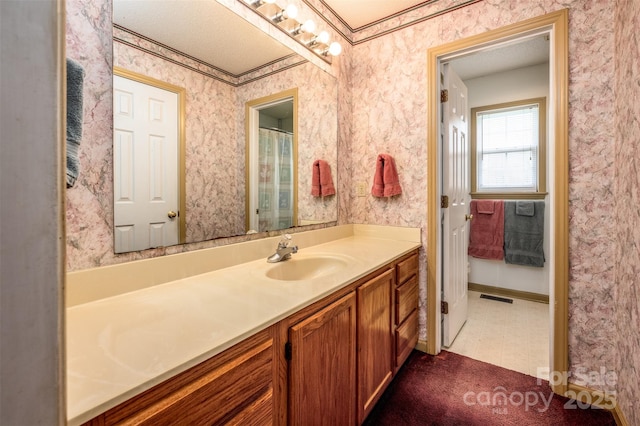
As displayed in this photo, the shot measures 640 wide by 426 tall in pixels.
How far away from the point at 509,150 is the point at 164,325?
3483mm

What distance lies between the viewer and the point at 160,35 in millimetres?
1128

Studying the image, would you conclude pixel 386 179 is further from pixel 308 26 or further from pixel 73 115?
pixel 73 115

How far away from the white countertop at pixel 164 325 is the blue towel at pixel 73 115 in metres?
0.40

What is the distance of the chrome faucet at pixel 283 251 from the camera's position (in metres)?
1.46

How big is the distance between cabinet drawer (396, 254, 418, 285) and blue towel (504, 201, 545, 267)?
1.69 metres

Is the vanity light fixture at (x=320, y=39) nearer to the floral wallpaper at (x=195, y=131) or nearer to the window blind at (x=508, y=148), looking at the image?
the floral wallpaper at (x=195, y=131)

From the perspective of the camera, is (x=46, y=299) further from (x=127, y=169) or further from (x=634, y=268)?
(x=634, y=268)

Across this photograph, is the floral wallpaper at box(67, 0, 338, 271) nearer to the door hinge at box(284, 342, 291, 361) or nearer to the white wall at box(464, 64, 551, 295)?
the door hinge at box(284, 342, 291, 361)

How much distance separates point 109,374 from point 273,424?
0.48 metres

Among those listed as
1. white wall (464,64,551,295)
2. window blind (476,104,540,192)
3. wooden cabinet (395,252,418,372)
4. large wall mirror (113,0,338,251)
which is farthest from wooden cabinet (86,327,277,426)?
window blind (476,104,540,192)

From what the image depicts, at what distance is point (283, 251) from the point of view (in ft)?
4.91

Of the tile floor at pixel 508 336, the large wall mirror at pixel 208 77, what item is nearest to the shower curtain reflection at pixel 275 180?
the large wall mirror at pixel 208 77

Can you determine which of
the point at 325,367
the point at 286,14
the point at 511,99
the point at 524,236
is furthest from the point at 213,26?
the point at 524,236

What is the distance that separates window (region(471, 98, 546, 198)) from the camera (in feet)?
9.63
